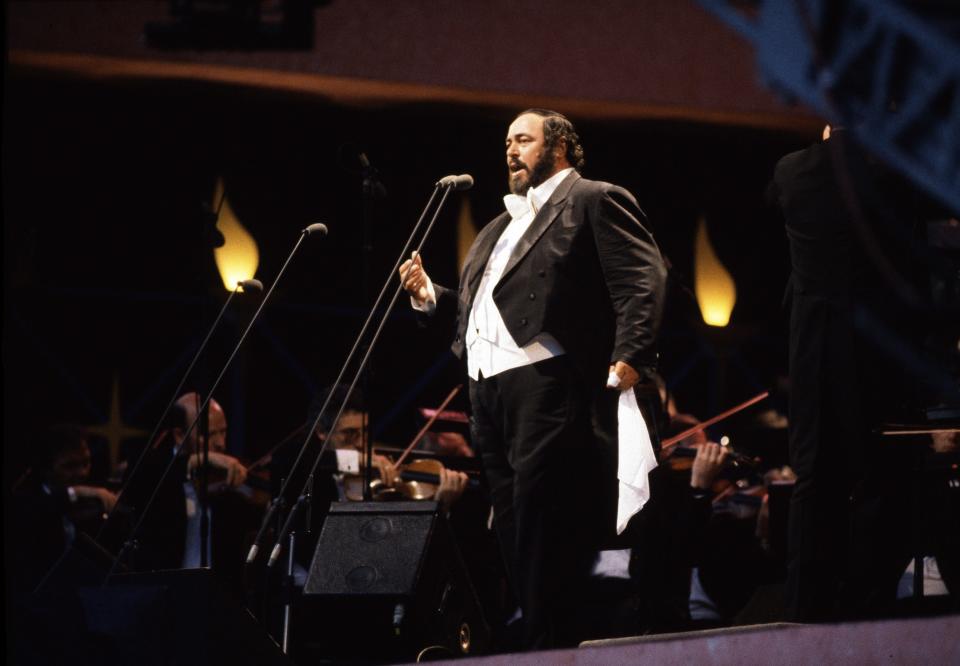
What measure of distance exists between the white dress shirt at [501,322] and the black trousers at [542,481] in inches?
1.2

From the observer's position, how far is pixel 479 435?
380cm

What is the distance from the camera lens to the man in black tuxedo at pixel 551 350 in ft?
11.9

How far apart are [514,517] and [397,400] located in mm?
4744

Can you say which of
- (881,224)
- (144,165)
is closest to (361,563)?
(881,224)

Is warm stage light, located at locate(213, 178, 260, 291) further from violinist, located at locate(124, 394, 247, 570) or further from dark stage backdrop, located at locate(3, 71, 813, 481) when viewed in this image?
violinist, located at locate(124, 394, 247, 570)

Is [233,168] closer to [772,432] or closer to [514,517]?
[772,432]

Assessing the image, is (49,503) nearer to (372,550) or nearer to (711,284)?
(372,550)

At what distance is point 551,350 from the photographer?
372 centimetres

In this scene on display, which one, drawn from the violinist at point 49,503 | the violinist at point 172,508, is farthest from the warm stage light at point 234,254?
the violinist at point 49,503

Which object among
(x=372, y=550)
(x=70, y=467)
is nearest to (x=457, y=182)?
(x=372, y=550)

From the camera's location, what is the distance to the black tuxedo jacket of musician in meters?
3.69

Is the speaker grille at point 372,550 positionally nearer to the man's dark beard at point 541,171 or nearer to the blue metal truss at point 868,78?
the man's dark beard at point 541,171

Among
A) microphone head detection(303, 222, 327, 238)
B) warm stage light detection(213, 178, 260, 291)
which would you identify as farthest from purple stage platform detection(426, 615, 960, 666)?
warm stage light detection(213, 178, 260, 291)

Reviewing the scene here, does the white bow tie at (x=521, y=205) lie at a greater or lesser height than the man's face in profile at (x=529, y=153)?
lesser
